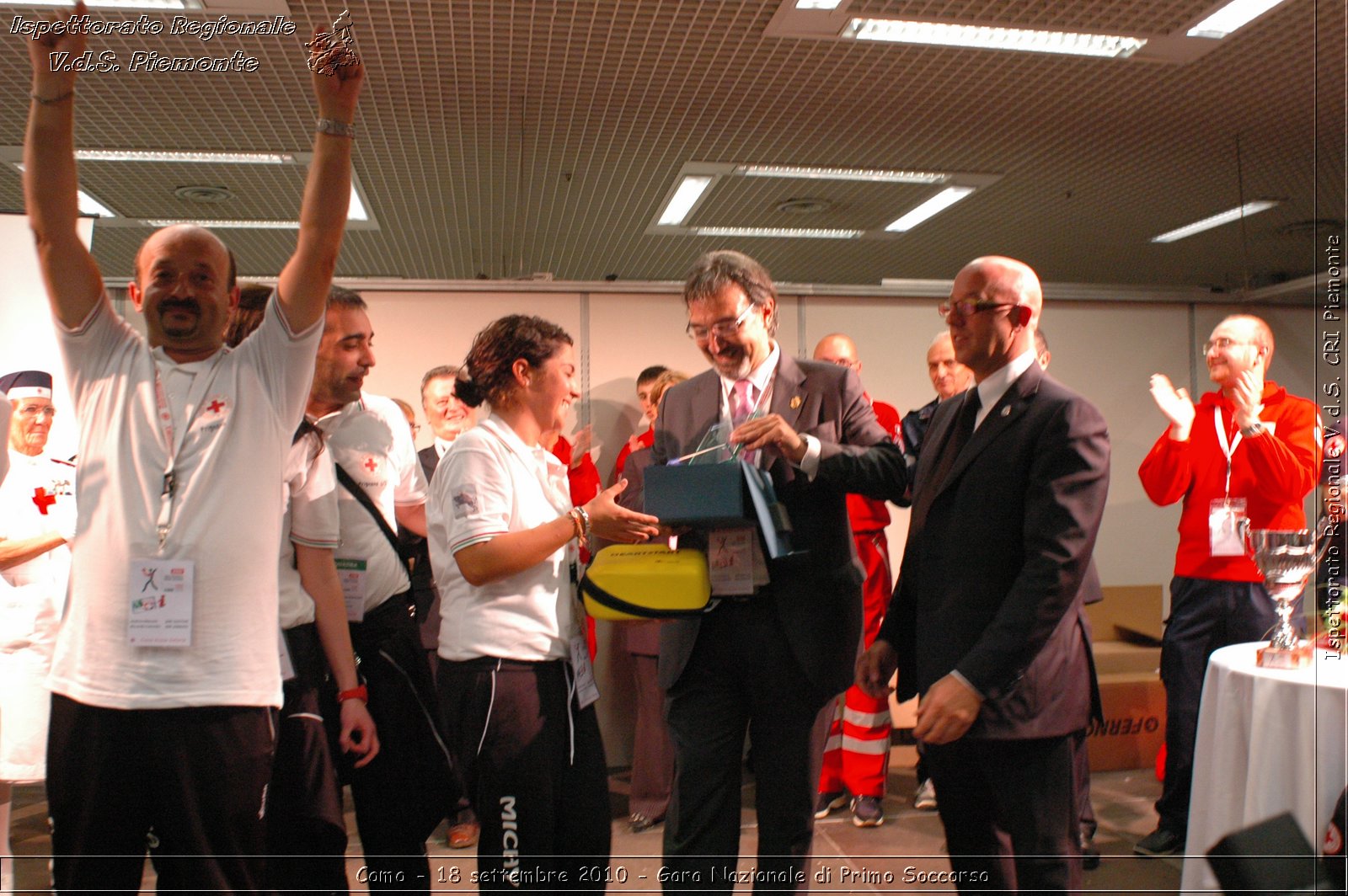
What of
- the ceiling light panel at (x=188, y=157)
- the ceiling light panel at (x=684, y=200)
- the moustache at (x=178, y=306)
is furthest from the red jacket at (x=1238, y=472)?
the ceiling light panel at (x=188, y=157)

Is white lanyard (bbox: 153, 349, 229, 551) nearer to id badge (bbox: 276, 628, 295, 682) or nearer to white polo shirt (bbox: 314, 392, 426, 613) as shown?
id badge (bbox: 276, 628, 295, 682)

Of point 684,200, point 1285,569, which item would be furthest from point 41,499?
point 684,200

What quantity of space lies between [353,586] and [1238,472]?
8.96 feet

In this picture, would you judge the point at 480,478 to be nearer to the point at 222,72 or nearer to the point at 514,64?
the point at 514,64

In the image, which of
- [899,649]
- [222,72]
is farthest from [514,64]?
[899,649]

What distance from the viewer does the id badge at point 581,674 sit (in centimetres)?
188

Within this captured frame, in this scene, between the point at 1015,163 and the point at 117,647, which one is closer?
the point at 117,647

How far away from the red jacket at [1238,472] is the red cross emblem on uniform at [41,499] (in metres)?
3.49

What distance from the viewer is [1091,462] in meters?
1.65

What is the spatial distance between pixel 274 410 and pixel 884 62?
→ 13.1 ft

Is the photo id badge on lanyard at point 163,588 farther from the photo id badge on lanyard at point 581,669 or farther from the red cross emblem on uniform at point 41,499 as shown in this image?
the red cross emblem on uniform at point 41,499

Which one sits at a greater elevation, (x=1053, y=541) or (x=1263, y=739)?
(x=1053, y=541)

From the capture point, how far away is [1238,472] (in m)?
3.05

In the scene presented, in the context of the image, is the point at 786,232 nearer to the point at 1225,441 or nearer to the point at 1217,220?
the point at 1217,220
